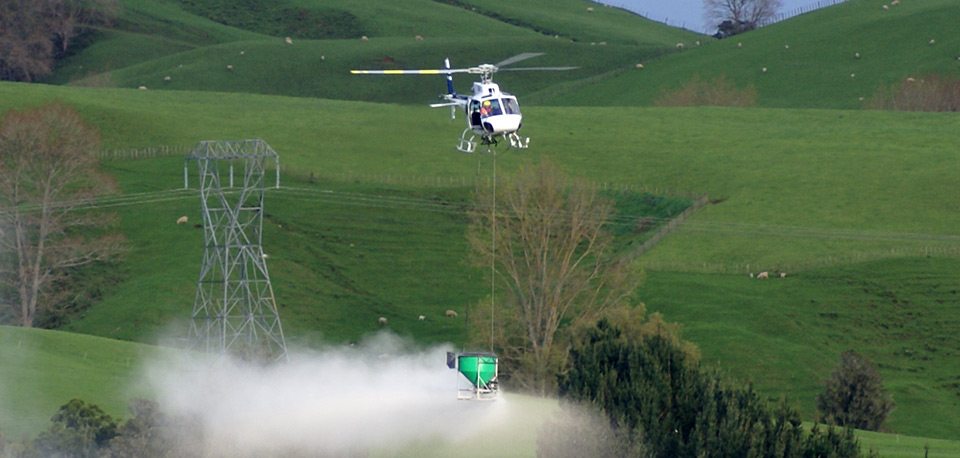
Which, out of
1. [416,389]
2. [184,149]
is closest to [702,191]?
[184,149]

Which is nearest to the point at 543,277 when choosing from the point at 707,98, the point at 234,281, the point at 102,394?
the point at 234,281

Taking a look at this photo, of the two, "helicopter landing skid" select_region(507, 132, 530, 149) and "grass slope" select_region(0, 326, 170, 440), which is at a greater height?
"helicopter landing skid" select_region(507, 132, 530, 149)

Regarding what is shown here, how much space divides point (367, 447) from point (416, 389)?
7.00 m

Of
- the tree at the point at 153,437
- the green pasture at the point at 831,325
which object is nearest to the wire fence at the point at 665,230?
the green pasture at the point at 831,325

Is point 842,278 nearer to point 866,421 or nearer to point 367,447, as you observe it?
point 866,421

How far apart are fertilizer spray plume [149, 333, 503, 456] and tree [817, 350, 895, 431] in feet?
71.1

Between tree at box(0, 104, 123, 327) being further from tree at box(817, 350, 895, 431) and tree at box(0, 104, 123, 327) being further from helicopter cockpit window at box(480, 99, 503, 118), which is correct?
helicopter cockpit window at box(480, 99, 503, 118)

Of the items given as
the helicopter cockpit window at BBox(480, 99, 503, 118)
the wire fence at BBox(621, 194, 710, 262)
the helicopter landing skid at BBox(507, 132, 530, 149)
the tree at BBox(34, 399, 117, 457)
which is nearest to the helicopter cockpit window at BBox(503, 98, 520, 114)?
the helicopter cockpit window at BBox(480, 99, 503, 118)

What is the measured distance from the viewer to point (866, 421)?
84.3 meters

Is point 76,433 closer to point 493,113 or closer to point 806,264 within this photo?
point 493,113

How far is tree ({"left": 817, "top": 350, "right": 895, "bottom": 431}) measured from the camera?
84438 millimetres

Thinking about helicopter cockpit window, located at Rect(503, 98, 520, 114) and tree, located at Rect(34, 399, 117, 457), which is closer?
tree, located at Rect(34, 399, 117, 457)

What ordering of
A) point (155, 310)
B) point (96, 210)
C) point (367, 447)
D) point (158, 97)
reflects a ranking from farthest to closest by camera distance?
1. point (158, 97)
2. point (96, 210)
3. point (155, 310)
4. point (367, 447)

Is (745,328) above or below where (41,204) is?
below
